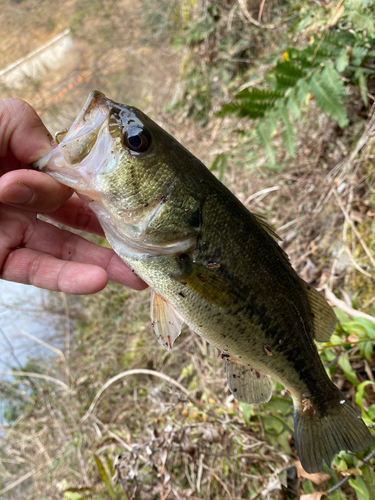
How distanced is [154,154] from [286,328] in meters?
1.06

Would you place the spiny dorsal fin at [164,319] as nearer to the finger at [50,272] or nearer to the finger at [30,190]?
the finger at [50,272]

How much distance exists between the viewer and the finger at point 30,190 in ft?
4.84

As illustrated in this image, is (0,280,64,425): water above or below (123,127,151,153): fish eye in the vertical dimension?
below

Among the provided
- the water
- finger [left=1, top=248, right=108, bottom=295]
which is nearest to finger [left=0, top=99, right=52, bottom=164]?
finger [left=1, top=248, right=108, bottom=295]

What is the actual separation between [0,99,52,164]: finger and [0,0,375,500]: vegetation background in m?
1.64

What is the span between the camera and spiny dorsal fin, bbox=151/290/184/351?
69.2 inches

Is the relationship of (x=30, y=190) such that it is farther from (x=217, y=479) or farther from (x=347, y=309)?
(x=217, y=479)

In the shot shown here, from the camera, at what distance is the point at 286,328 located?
1684mm

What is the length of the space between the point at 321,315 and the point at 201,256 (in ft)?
2.58

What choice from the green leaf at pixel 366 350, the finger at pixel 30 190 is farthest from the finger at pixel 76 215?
the green leaf at pixel 366 350

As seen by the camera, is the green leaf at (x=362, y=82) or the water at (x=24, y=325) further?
the water at (x=24, y=325)

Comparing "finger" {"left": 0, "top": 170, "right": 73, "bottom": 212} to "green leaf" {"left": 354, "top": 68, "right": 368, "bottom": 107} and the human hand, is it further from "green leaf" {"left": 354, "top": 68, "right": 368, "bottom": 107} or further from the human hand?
"green leaf" {"left": 354, "top": 68, "right": 368, "bottom": 107}

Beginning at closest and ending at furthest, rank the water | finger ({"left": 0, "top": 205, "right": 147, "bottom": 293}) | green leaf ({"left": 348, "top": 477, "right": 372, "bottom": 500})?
green leaf ({"left": 348, "top": 477, "right": 372, "bottom": 500}) < finger ({"left": 0, "top": 205, "right": 147, "bottom": 293}) < the water

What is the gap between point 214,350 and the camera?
3.46 metres
